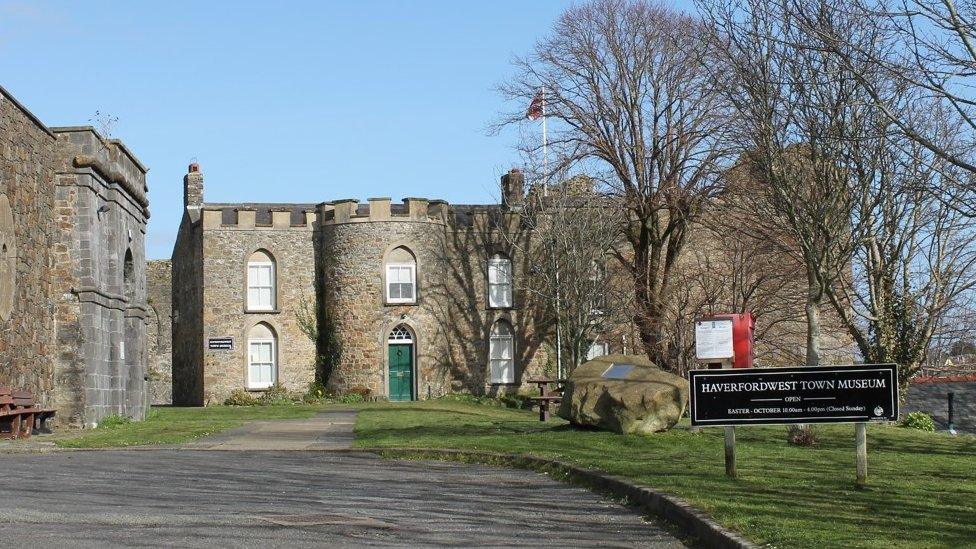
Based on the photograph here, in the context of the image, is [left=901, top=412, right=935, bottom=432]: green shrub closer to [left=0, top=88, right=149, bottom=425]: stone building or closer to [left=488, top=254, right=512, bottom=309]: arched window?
[left=0, top=88, right=149, bottom=425]: stone building

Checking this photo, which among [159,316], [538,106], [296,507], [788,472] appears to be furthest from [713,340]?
[159,316]

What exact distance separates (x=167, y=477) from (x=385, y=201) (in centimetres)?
3006

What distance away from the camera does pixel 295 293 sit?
44938mm

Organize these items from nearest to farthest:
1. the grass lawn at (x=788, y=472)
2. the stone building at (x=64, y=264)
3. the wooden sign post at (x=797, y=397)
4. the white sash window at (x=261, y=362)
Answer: the grass lawn at (x=788, y=472) < the wooden sign post at (x=797, y=397) < the stone building at (x=64, y=264) < the white sash window at (x=261, y=362)

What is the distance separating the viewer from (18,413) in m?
21.8

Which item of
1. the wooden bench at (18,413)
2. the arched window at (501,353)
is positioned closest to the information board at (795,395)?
the wooden bench at (18,413)

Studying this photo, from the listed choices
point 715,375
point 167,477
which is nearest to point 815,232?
point 715,375

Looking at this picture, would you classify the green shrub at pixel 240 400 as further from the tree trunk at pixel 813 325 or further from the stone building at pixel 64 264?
the tree trunk at pixel 813 325

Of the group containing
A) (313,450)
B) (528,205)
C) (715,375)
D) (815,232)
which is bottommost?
(313,450)

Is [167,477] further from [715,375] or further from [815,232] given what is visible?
[815,232]

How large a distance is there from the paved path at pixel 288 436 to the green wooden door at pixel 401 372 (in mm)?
13408

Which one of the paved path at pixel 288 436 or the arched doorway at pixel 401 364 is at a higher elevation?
the arched doorway at pixel 401 364

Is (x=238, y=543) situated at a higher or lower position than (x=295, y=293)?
lower

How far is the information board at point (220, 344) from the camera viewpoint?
4428 centimetres
